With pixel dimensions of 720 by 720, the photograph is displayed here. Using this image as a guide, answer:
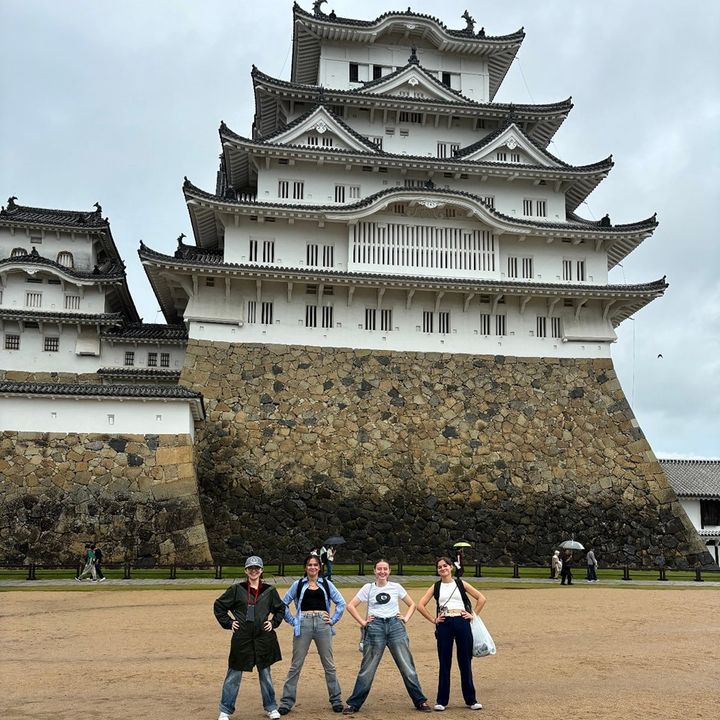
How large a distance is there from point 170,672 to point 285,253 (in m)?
23.6

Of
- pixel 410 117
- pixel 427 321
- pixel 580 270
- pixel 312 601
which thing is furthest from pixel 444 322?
pixel 312 601

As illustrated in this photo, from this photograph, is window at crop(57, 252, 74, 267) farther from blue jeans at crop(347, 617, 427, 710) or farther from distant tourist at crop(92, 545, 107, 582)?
blue jeans at crop(347, 617, 427, 710)

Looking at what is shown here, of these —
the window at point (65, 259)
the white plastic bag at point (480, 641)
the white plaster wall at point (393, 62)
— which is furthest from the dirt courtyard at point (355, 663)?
the white plaster wall at point (393, 62)

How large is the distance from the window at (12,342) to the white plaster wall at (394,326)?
25.9ft

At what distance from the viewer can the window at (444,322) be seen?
32.2m

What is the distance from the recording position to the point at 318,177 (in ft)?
111

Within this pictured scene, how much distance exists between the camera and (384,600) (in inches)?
322

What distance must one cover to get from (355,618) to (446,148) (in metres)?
31.6

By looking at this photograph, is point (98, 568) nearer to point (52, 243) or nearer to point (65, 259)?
point (65, 259)

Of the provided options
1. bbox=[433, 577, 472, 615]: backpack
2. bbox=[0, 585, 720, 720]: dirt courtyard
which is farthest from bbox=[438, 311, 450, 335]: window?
bbox=[433, 577, 472, 615]: backpack

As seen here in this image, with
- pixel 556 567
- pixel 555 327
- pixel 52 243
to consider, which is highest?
pixel 52 243

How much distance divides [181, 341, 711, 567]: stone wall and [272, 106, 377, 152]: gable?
9.33 m

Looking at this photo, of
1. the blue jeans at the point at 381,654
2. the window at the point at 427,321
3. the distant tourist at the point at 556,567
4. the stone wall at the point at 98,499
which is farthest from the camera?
the window at the point at 427,321

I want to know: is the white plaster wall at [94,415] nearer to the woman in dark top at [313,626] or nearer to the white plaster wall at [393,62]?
the woman in dark top at [313,626]
